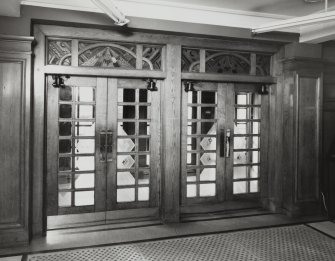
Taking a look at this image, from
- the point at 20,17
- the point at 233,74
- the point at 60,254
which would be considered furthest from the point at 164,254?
the point at 20,17

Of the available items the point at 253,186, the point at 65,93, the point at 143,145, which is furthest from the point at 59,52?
the point at 253,186

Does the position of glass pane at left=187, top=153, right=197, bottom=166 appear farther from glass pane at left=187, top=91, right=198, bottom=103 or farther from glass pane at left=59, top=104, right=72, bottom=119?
glass pane at left=59, top=104, right=72, bottom=119

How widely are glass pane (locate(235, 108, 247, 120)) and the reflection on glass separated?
2201mm

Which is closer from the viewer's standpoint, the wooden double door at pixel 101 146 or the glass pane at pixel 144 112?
the wooden double door at pixel 101 146

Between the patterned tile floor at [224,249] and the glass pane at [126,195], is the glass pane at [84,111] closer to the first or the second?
the glass pane at [126,195]

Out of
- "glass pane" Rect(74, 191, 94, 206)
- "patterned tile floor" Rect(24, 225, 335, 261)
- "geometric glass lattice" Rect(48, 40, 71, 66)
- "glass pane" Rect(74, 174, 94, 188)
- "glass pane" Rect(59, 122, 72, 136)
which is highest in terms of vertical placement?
"geometric glass lattice" Rect(48, 40, 71, 66)

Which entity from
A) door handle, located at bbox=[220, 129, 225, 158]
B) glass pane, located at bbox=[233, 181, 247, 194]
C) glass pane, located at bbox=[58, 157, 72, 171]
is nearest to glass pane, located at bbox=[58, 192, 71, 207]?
glass pane, located at bbox=[58, 157, 72, 171]

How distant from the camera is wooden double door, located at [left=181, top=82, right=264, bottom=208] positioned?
15.4 ft

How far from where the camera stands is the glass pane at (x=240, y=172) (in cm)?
498

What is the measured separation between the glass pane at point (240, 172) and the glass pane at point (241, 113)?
31.4 inches

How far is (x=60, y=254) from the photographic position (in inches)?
137

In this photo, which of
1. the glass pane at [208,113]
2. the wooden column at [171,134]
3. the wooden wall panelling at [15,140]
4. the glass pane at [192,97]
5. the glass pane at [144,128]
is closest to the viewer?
the wooden wall panelling at [15,140]

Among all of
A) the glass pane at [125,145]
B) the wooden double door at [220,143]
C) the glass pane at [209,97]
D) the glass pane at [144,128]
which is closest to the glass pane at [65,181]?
the glass pane at [125,145]

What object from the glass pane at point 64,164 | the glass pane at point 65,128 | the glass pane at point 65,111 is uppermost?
the glass pane at point 65,111
